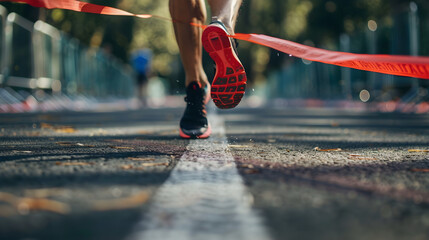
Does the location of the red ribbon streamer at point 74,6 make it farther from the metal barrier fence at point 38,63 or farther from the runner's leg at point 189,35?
the metal barrier fence at point 38,63

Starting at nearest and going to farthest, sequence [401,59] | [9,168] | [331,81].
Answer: [9,168] < [401,59] < [331,81]

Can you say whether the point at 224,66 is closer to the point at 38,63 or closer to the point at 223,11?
the point at 223,11

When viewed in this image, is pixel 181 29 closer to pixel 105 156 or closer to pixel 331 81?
pixel 105 156

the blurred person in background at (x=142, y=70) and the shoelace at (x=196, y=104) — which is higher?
the blurred person in background at (x=142, y=70)

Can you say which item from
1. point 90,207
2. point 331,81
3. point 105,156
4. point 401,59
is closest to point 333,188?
point 90,207

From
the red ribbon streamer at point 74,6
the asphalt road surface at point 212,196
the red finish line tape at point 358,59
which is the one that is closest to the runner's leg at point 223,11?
the red finish line tape at point 358,59

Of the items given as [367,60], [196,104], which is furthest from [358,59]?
[196,104]

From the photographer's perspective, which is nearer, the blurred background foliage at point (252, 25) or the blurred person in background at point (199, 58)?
the blurred person in background at point (199, 58)

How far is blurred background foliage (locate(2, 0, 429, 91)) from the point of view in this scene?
109ft

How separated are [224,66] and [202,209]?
6.74 feet

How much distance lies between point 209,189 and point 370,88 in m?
14.2

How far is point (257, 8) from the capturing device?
42.8m

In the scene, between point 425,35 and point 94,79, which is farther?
point 94,79

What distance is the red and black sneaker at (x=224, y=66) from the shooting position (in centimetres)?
359
